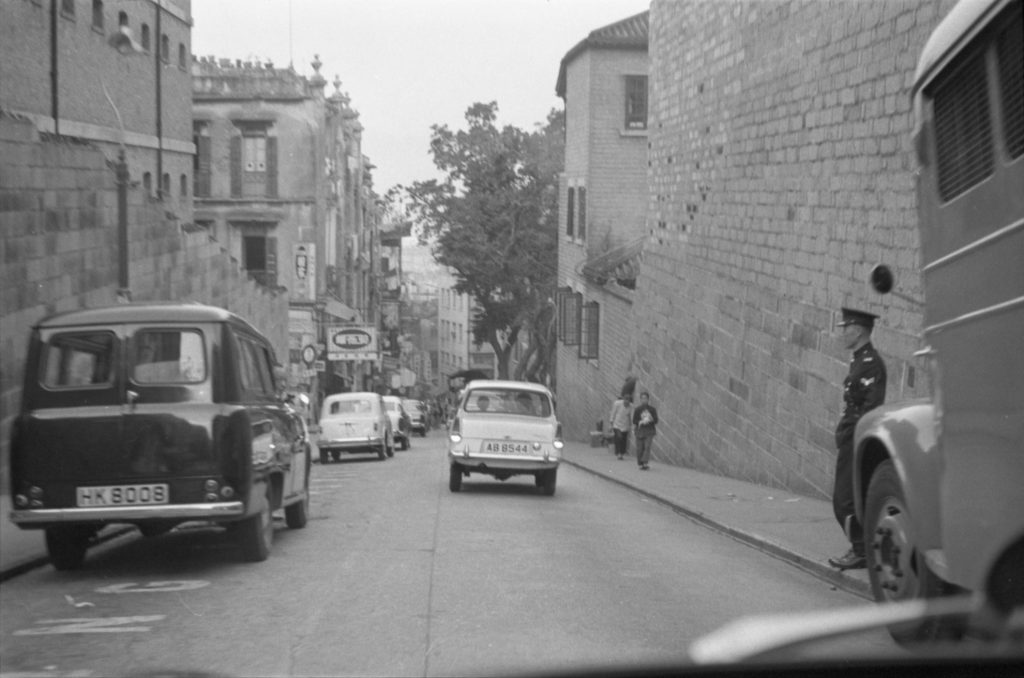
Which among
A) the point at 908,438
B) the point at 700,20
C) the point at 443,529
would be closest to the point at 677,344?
the point at 700,20

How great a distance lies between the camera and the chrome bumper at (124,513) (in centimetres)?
1012

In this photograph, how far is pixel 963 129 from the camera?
632 centimetres

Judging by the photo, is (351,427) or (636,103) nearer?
(351,427)

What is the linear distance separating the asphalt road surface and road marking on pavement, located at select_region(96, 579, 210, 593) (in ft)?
0.07

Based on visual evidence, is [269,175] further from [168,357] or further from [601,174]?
[168,357]

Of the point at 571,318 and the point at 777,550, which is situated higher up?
the point at 571,318

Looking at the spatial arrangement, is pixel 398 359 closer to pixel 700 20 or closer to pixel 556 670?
pixel 700 20

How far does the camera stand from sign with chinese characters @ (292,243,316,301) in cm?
5153

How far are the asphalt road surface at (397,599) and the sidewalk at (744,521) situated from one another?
20 centimetres

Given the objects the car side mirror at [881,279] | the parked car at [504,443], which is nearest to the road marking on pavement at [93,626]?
the car side mirror at [881,279]

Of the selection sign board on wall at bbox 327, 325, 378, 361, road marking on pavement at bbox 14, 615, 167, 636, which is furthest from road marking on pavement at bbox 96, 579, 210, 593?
sign board on wall at bbox 327, 325, 378, 361

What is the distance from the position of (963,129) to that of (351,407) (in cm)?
2651

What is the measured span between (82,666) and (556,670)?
547 centimetres

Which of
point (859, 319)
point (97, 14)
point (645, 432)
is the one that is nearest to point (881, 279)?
point (859, 319)
